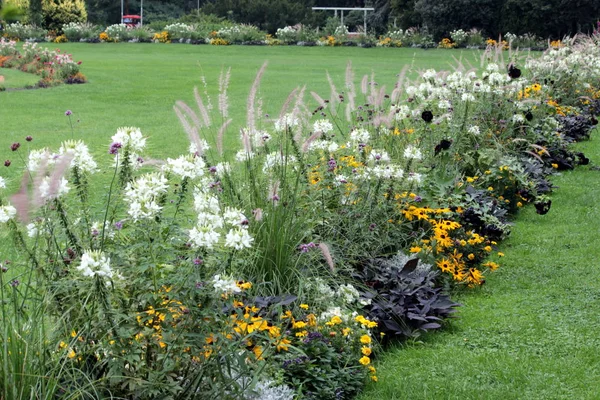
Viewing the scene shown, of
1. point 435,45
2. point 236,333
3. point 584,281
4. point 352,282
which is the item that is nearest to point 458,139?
point 584,281

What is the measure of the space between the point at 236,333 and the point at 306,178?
7.79ft

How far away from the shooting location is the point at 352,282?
4.91m

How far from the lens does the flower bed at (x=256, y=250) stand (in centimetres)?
291

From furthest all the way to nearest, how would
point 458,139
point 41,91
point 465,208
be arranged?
point 41,91
point 458,139
point 465,208

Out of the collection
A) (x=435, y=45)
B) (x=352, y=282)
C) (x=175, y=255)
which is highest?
(x=435, y=45)

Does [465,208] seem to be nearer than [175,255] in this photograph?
No

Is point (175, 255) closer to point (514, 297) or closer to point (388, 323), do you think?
point (388, 323)

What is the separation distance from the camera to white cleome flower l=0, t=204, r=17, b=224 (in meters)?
2.88

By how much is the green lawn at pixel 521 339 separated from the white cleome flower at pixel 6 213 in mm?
1965

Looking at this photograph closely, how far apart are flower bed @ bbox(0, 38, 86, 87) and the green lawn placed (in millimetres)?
13443

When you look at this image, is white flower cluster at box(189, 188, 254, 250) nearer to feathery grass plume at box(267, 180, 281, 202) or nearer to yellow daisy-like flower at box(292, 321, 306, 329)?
yellow daisy-like flower at box(292, 321, 306, 329)

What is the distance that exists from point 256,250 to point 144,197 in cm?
96

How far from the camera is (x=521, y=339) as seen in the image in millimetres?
4789

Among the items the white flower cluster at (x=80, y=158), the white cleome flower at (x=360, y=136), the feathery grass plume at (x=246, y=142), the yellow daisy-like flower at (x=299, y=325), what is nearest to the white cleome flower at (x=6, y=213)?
the white flower cluster at (x=80, y=158)
